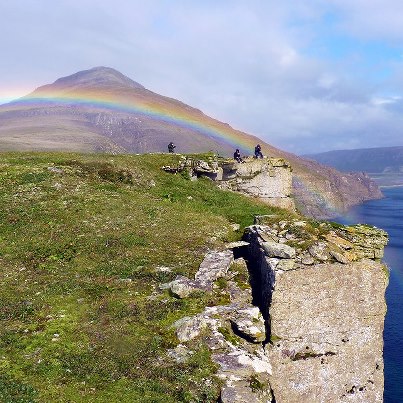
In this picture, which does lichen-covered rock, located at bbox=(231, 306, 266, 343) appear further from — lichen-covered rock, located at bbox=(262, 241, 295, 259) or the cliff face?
lichen-covered rock, located at bbox=(262, 241, 295, 259)

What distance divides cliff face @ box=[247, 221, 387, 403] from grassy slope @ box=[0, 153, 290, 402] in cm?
270

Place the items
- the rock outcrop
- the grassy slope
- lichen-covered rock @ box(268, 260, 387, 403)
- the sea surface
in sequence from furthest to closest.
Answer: the sea surface → the rock outcrop → lichen-covered rock @ box(268, 260, 387, 403) → the grassy slope

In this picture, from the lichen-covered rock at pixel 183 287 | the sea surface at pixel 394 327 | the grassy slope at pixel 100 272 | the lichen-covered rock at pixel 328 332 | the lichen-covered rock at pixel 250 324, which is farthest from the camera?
the sea surface at pixel 394 327

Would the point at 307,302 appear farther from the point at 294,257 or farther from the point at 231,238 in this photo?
the point at 231,238

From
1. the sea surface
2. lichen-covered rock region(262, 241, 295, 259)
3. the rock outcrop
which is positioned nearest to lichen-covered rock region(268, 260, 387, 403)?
lichen-covered rock region(262, 241, 295, 259)

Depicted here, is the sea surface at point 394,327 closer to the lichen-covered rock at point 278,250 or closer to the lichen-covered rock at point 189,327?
the lichen-covered rock at point 278,250

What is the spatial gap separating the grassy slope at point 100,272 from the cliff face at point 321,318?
2703 mm

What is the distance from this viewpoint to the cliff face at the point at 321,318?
50.1ft

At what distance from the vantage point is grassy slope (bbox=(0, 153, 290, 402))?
11.2 meters

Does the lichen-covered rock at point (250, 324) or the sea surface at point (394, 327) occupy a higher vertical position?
the lichen-covered rock at point (250, 324)

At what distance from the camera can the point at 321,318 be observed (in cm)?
1577

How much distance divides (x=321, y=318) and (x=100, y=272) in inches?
375

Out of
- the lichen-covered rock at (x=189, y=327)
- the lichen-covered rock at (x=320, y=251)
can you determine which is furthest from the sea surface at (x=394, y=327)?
the lichen-covered rock at (x=189, y=327)

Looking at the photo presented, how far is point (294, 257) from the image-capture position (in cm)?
1623
